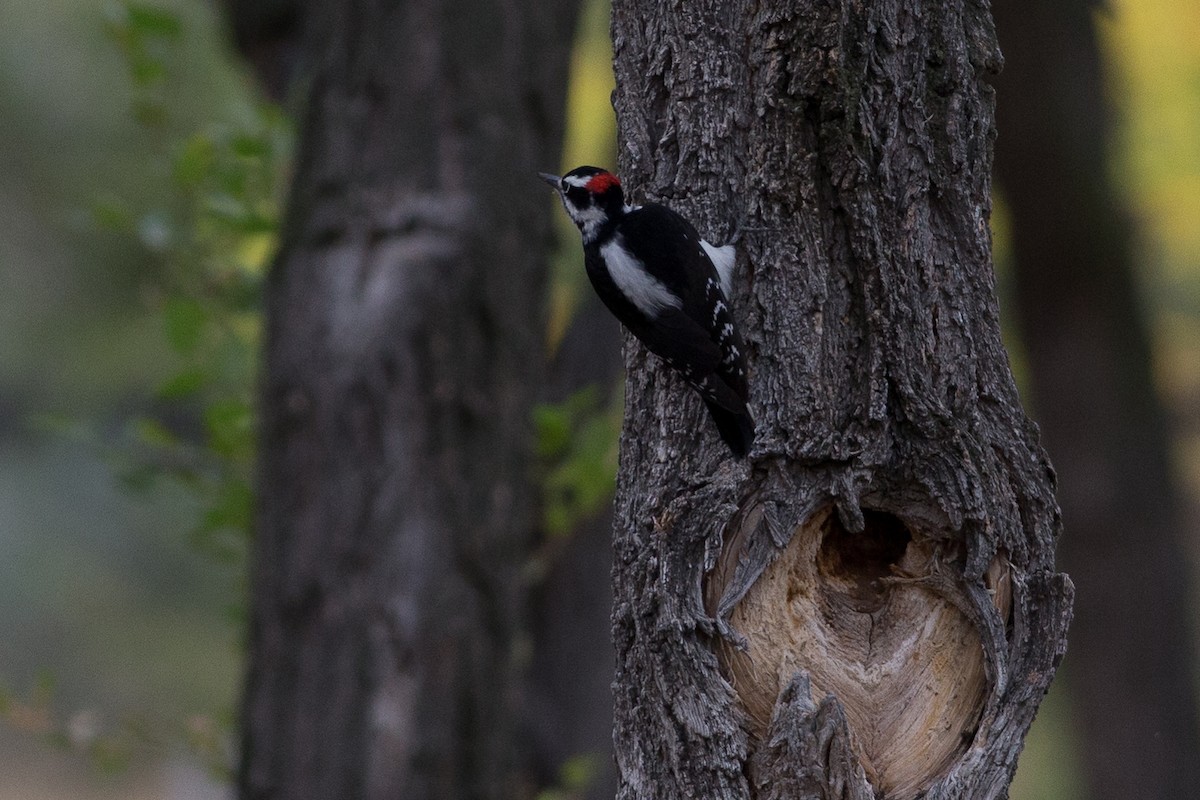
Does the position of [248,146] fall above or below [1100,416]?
above

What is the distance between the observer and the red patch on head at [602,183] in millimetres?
3252

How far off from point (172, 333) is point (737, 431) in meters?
2.53

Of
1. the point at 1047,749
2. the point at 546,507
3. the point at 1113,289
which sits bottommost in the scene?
the point at 1047,749

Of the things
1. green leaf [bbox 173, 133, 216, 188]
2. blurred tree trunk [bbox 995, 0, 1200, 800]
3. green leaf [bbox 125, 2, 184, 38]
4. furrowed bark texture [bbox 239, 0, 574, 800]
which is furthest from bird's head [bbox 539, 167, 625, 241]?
blurred tree trunk [bbox 995, 0, 1200, 800]

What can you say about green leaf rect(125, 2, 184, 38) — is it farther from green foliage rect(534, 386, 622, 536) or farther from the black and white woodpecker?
green foliage rect(534, 386, 622, 536)

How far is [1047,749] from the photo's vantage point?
17547mm

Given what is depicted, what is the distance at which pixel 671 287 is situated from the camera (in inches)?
110

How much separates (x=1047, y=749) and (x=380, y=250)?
639 inches

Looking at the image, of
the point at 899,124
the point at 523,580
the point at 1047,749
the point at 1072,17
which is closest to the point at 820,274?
the point at 899,124

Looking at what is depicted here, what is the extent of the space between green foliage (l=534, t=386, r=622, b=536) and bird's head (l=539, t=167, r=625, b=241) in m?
0.95

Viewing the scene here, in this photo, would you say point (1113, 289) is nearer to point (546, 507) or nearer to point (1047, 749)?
point (546, 507)

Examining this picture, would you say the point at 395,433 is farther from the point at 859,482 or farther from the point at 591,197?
the point at 859,482

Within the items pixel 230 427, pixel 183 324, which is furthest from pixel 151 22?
pixel 230 427

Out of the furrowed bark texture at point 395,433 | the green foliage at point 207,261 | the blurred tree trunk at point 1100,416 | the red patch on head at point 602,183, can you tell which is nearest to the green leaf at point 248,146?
the green foliage at point 207,261
